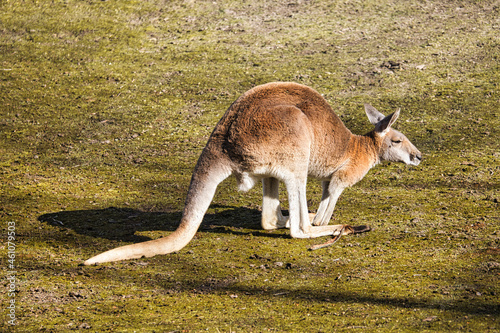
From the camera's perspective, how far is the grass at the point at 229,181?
362 cm

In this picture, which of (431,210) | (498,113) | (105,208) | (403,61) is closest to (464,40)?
(403,61)

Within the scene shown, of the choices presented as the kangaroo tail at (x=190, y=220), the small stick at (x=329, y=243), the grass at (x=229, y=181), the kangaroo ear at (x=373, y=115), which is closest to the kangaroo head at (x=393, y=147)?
the kangaroo ear at (x=373, y=115)

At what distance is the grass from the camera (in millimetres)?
3615

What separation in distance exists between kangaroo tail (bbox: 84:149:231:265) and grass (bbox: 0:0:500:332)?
0.11 meters

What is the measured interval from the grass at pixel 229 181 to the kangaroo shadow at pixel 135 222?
0.08 ft

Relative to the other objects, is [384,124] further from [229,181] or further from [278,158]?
[229,181]

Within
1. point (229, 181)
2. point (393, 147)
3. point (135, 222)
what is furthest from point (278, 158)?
point (229, 181)

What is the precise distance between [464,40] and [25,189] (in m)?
7.23

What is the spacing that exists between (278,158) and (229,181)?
1.87m

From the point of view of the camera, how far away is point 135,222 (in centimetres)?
521

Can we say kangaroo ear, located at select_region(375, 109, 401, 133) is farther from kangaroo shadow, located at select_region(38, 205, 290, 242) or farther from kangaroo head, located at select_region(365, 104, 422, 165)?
kangaroo shadow, located at select_region(38, 205, 290, 242)

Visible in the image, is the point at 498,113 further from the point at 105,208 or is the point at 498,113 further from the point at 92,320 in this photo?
the point at 92,320

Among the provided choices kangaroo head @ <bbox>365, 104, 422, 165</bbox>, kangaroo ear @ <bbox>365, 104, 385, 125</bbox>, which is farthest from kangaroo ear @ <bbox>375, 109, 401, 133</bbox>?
kangaroo ear @ <bbox>365, 104, 385, 125</bbox>

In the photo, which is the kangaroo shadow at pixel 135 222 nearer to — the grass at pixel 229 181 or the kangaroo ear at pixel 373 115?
the grass at pixel 229 181
